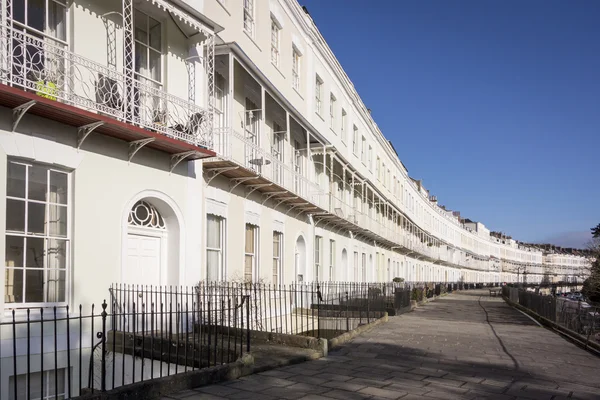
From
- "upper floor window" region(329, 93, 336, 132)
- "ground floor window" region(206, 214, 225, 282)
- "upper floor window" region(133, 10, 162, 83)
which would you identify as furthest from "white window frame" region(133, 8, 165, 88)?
"upper floor window" region(329, 93, 336, 132)

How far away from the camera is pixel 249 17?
15.4 meters

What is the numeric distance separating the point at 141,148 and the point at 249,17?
6.69 metres

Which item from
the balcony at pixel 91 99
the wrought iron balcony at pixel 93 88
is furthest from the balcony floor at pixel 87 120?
the wrought iron balcony at pixel 93 88

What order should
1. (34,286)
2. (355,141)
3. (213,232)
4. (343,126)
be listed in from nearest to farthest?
(34,286) → (213,232) → (343,126) → (355,141)

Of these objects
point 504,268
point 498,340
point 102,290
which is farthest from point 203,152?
point 504,268

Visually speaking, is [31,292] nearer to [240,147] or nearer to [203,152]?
[203,152]

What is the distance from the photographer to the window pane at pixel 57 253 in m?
8.62

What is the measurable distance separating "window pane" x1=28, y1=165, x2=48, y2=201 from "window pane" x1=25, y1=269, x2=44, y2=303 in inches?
43.5

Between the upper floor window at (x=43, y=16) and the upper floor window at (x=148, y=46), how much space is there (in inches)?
68.7

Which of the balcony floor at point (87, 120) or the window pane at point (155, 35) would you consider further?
the window pane at point (155, 35)

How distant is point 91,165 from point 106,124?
32.5 inches

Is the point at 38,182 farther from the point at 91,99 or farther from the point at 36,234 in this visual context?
the point at 91,99

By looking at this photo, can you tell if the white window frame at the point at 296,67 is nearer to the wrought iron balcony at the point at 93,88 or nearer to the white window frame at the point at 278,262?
the white window frame at the point at 278,262

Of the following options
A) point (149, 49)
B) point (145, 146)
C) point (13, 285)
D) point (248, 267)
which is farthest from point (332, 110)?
point (13, 285)
